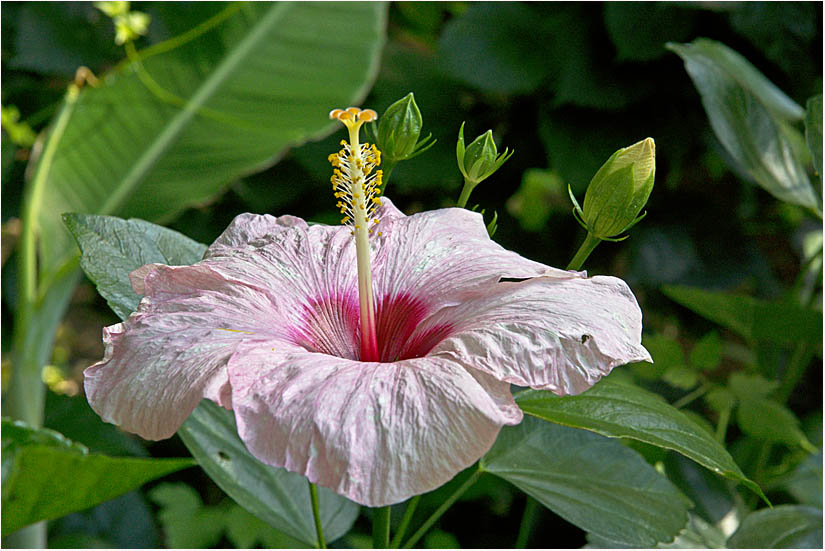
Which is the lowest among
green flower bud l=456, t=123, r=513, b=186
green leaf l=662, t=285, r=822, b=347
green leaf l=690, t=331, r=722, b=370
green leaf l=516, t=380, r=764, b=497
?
green leaf l=690, t=331, r=722, b=370

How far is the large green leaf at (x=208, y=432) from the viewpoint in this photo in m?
0.46

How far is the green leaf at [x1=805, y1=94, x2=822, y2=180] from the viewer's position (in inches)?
24.8

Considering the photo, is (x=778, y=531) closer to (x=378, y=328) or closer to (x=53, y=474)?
(x=378, y=328)

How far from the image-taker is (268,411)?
1.08 feet

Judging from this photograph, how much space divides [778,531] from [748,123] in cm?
34

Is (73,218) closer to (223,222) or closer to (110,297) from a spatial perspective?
(110,297)

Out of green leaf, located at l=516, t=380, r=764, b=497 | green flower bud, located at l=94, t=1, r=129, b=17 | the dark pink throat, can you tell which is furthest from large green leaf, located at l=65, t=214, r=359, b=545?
green flower bud, located at l=94, t=1, r=129, b=17

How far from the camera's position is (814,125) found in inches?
24.9

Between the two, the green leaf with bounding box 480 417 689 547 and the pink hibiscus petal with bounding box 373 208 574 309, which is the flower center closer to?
the pink hibiscus petal with bounding box 373 208 574 309

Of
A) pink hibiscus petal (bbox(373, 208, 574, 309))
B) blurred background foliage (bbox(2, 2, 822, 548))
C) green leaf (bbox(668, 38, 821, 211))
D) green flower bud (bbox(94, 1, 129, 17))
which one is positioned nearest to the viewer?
pink hibiscus petal (bbox(373, 208, 574, 309))

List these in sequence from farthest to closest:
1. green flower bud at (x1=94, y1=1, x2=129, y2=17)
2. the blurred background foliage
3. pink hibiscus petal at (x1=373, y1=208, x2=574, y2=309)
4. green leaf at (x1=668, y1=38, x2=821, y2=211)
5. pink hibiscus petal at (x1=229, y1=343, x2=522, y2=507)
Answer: green flower bud at (x1=94, y1=1, x2=129, y2=17) → the blurred background foliage → green leaf at (x1=668, y1=38, x2=821, y2=211) → pink hibiscus petal at (x1=373, y1=208, x2=574, y2=309) → pink hibiscus petal at (x1=229, y1=343, x2=522, y2=507)

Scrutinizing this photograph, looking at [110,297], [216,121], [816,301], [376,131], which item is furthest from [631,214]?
[216,121]

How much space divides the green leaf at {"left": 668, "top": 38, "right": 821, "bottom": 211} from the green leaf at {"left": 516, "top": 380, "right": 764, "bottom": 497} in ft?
1.05

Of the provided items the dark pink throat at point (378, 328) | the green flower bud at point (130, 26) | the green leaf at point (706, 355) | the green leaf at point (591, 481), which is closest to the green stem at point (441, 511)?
the green leaf at point (591, 481)
